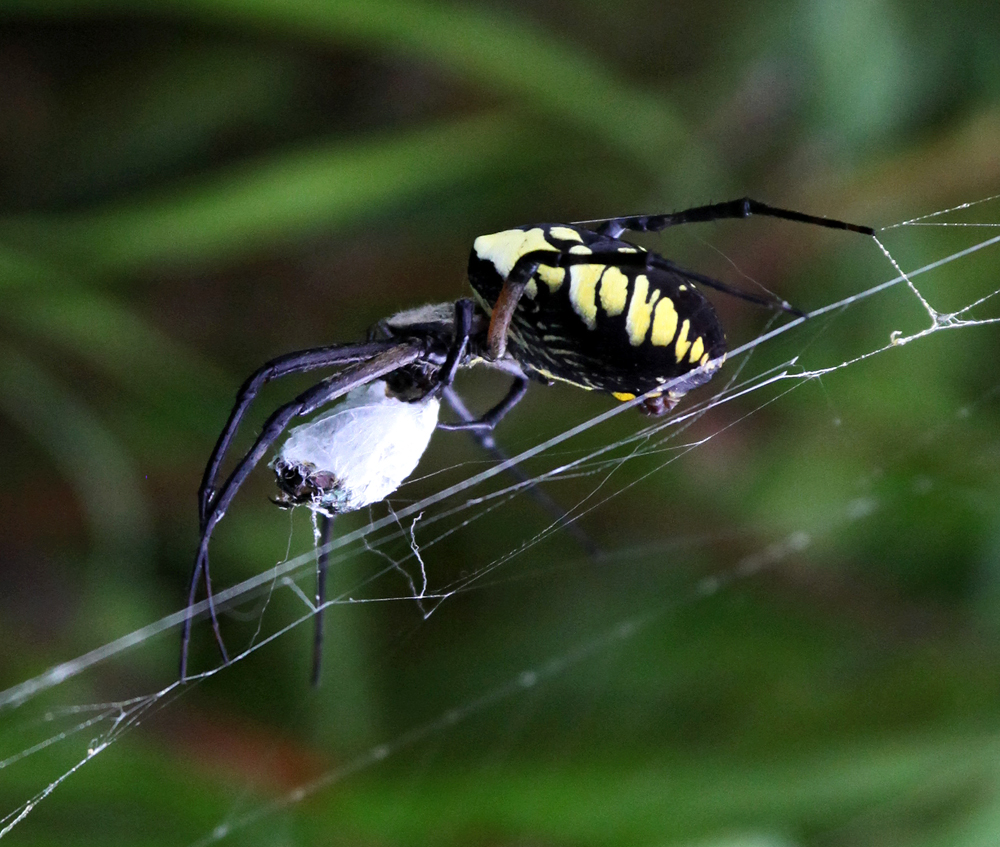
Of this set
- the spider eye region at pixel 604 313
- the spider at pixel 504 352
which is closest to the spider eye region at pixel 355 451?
the spider at pixel 504 352

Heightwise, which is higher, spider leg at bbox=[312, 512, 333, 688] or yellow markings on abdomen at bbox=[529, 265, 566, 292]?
spider leg at bbox=[312, 512, 333, 688]

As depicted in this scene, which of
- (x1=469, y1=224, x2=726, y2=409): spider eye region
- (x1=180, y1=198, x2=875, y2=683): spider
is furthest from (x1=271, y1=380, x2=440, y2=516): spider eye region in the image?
(x1=469, y1=224, x2=726, y2=409): spider eye region

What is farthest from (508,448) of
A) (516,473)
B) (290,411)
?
(290,411)

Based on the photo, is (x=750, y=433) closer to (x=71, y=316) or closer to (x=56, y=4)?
(x=71, y=316)

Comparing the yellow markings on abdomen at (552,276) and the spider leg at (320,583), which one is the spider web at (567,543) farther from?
the yellow markings on abdomen at (552,276)

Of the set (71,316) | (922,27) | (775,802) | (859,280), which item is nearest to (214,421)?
(71,316)

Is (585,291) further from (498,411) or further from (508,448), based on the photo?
→ (508,448)

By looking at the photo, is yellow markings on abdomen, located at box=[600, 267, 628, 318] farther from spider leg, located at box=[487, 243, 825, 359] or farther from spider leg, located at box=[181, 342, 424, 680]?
spider leg, located at box=[181, 342, 424, 680]

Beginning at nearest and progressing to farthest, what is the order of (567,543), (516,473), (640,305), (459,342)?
(640,305), (459,342), (516,473), (567,543)
